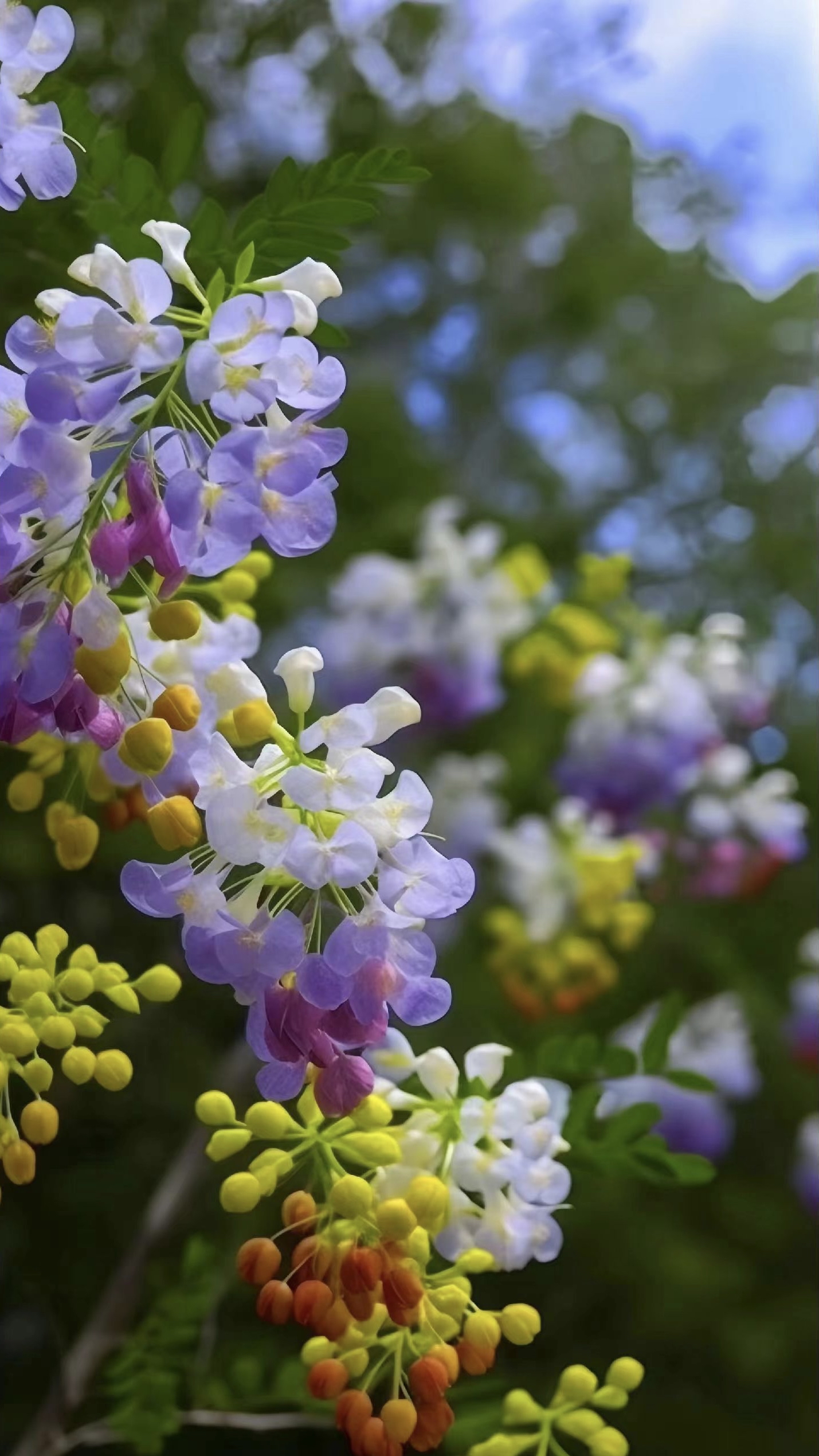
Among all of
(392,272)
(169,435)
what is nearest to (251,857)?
(169,435)

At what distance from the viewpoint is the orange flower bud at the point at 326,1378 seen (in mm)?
445

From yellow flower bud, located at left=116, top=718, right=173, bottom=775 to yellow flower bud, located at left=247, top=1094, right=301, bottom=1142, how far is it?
0.37 feet

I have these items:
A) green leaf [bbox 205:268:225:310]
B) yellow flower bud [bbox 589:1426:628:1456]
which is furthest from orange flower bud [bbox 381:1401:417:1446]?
green leaf [bbox 205:268:225:310]

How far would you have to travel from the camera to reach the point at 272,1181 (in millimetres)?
434

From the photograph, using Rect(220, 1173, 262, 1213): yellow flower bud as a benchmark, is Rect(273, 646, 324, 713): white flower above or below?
above

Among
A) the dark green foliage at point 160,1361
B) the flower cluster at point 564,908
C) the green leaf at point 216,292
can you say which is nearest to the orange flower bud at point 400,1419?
the dark green foliage at point 160,1361

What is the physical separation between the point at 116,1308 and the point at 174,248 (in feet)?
1.79

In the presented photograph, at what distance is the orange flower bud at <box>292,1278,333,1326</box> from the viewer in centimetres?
41

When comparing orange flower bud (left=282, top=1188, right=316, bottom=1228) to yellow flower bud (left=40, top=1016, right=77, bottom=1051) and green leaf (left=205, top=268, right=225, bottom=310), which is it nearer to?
yellow flower bud (left=40, top=1016, right=77, bottom=1051)

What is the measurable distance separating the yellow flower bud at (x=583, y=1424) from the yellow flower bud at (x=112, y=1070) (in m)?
0.21

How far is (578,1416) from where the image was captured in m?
0.49

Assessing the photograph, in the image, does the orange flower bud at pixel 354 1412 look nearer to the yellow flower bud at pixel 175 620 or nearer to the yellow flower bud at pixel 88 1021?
the yellow flower bud at pixel 88 1021

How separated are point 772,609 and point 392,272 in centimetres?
50

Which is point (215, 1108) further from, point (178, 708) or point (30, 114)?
point (30, 114)
